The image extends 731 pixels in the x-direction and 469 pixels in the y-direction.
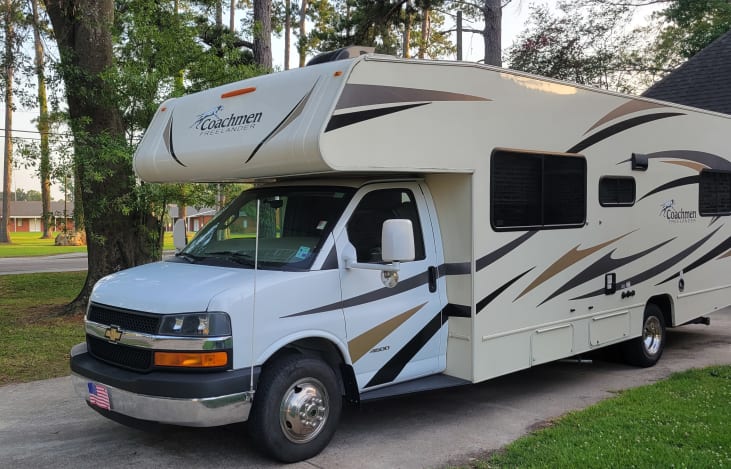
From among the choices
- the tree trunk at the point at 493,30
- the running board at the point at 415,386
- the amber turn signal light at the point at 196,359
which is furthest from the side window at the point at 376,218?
the tree trunk at the point at 493,30

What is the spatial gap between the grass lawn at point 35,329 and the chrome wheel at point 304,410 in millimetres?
4306

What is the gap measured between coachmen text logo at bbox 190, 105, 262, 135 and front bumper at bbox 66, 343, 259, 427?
1995mm

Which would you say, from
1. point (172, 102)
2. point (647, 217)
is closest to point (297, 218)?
point (172, 102)

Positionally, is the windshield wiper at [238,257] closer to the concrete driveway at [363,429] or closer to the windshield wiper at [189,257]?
the windshield wiper at [189,257]

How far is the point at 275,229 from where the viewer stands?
18.1 feet

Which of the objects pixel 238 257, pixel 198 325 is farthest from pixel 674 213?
pixel 198 325

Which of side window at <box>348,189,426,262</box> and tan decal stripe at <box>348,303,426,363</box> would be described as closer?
tan decal stripe at <box>348,303,426,363</box>

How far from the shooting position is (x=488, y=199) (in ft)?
19.3

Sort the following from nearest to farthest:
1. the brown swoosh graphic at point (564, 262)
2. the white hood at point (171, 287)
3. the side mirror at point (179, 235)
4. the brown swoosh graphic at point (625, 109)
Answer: the white hood at point (171, 287) < the brown swoosh graphic at point (564, 262) < the side mirror at point (179, 235) < the brown swoosh graphic at point (625, 109)

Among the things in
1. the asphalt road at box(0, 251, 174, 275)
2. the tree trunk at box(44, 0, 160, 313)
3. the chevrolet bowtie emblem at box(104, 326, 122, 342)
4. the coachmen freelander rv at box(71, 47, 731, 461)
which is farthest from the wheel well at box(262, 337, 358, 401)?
the asphalt road at box(0, 251, 174, 275)

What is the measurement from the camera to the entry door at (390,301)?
5211mm

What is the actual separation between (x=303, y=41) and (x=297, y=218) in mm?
23508

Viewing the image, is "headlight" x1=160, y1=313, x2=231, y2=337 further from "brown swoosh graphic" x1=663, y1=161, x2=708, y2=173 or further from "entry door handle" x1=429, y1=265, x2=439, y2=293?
"brown swoosh graphic" x1=663, y1=161, x2=708, y2=173

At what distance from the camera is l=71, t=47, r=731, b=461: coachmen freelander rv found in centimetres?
462
